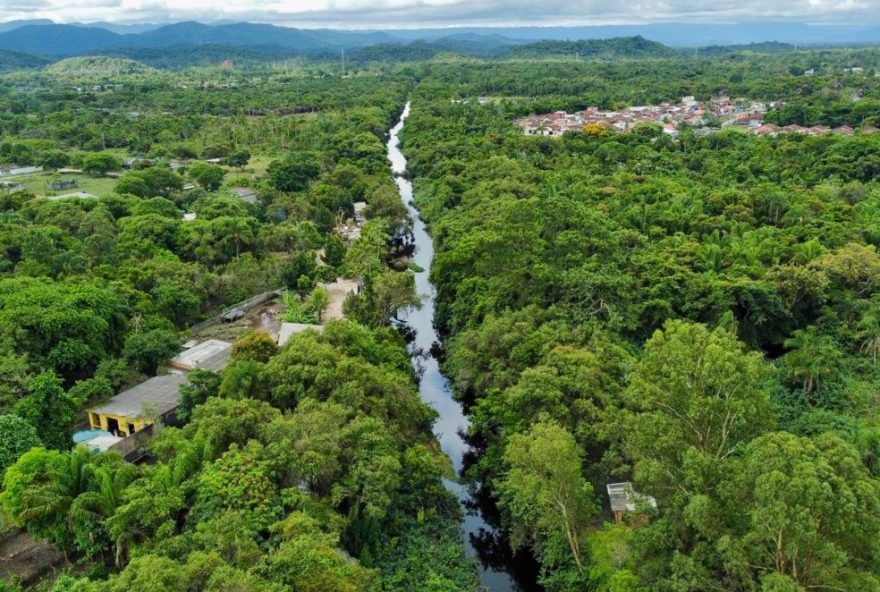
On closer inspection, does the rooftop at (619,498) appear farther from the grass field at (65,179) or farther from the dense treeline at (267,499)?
the grass field at (65,179)

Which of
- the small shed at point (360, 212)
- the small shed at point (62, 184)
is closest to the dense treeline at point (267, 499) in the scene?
the small shed at point (360, 212)

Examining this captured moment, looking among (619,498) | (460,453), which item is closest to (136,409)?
(460,453)

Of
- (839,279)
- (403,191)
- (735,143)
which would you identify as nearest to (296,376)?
(839,279)

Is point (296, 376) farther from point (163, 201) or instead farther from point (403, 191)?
point (403, 191)

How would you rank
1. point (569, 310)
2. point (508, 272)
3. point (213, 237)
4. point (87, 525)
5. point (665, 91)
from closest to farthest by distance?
point (87, 525) → point (569, 310) → point (508, 272) → point (213, 237) → point (665, 91)

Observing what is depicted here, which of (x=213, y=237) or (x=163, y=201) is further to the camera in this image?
(x=163, y=201)

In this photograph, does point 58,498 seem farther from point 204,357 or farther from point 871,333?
point 871,333
